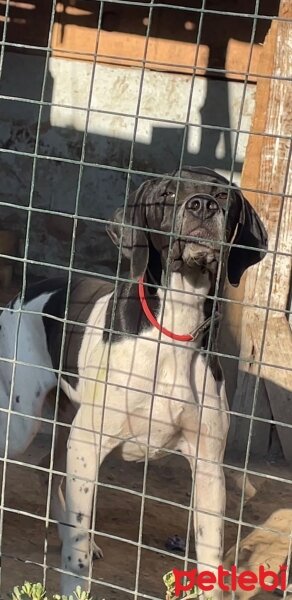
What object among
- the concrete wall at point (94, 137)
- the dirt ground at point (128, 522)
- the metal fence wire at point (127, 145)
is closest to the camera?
the dirt ground at point (128, 522)

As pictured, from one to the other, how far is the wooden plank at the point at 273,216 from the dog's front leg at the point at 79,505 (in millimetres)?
1823

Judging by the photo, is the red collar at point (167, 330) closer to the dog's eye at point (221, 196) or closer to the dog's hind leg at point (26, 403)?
the dog's eye at point (221, 196)

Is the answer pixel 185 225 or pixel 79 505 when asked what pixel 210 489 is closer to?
pixel 79 505

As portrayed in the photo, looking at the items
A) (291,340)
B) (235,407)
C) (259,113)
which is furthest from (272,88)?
(235,407)

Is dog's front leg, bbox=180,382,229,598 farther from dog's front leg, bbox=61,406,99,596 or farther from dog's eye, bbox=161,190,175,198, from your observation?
dog's eye, bbox=161,190,175,198

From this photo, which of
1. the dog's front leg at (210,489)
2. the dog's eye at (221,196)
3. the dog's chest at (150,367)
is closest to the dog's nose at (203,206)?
the dog's eye at (221,196)

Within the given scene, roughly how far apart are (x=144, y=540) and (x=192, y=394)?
4.28ft

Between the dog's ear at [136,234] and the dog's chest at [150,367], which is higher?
the dog's ear at [136,234]

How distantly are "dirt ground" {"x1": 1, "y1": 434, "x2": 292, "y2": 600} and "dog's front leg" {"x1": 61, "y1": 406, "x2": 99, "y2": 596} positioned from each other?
12 centimetres

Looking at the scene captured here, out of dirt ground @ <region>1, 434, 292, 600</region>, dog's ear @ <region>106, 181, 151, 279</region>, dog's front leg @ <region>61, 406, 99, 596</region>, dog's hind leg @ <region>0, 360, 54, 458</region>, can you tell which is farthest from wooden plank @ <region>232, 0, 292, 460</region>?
dog's front leg @ <region>61, 406, 99, 596</region>

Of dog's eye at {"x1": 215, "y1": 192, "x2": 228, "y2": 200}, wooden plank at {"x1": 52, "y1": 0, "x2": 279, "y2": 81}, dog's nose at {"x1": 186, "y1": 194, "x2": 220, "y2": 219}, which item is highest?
wooden plank at {"x1": 52, "y1": 0, "x2": 279, "y2": 81}

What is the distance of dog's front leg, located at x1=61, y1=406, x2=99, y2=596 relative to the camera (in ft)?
12.4

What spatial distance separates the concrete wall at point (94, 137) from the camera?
843 cm

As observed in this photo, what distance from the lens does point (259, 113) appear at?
5664 millimetres
